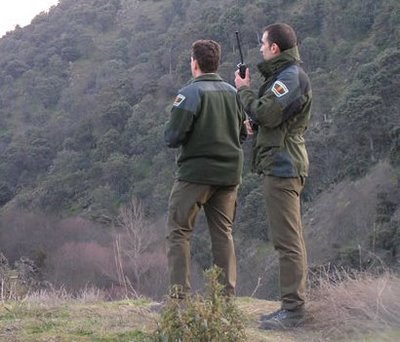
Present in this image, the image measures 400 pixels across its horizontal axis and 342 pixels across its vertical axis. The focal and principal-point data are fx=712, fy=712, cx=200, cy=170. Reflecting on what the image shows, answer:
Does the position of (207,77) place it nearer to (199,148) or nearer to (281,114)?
(199,148)

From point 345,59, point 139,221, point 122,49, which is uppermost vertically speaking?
point 122,49

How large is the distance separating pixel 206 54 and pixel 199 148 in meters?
0.56

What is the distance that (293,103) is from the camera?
3830mm

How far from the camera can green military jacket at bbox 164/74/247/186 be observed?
3.98 m

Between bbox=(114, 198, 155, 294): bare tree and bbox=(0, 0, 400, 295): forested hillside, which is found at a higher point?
bbox=(0, 0, 400, 295): forested hillside

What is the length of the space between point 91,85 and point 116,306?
5826 centimetres

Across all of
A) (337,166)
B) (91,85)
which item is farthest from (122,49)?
(337,166)

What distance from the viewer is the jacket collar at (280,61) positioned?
12.9ft

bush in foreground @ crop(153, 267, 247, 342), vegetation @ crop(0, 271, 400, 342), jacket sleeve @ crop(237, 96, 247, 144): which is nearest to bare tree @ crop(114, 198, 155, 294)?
vegetation @ crop(0, 271, 400, 342)

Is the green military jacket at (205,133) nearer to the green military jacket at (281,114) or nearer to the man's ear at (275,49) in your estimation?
the green military jacket at (281,114)

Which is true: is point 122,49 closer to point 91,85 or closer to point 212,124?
point 91,85

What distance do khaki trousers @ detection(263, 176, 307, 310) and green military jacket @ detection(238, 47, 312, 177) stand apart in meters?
0.07

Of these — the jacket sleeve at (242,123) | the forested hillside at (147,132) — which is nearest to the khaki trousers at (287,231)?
the jacket sleeve at (242,123)

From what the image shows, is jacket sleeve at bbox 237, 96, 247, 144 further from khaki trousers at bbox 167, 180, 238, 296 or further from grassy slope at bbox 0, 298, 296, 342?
grassy slope at bbox 0, 298, 296, 342
